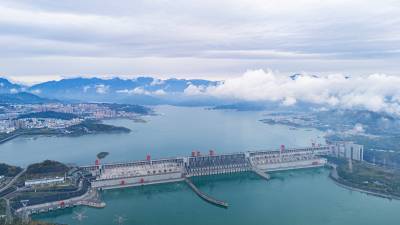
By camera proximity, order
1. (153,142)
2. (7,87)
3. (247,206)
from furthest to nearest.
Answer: (7,87) < (153,142) < (247,206)

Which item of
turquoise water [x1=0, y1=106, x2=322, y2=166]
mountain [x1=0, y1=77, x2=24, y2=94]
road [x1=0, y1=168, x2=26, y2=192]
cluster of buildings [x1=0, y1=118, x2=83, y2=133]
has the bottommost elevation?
road [x1=0, y1=168, x2=26, y2=192]

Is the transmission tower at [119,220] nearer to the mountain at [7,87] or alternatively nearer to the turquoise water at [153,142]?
the turquoise water at [153,142]

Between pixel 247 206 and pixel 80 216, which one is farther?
pixel 247 206

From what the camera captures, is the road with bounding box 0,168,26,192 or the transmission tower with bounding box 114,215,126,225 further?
the road with bounding box 0,168,26,192

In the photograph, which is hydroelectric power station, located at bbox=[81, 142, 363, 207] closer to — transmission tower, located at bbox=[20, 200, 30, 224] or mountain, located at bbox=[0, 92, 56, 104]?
transmission tower, located at bbox=[20, 200, 30, 224]

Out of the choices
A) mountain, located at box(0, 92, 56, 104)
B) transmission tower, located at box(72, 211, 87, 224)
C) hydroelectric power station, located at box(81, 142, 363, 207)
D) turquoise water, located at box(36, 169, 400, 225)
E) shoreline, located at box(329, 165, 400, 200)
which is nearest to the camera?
transmission tower, located at box(72, 211, 87, 224)

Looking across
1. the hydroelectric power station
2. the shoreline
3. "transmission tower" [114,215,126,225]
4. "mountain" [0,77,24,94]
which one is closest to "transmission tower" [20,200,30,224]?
"transmission tower" [114,215,126,225]

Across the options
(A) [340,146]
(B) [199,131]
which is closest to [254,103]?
(B) [199,131]

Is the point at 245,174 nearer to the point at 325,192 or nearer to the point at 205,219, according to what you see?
the point at 325,192

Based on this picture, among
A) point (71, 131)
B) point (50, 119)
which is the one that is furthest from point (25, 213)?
point (50, 119)

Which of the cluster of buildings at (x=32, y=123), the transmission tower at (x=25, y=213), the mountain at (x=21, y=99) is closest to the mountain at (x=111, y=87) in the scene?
the mountain at (x=21, y=99)

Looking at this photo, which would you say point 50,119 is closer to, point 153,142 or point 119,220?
point 153,142
